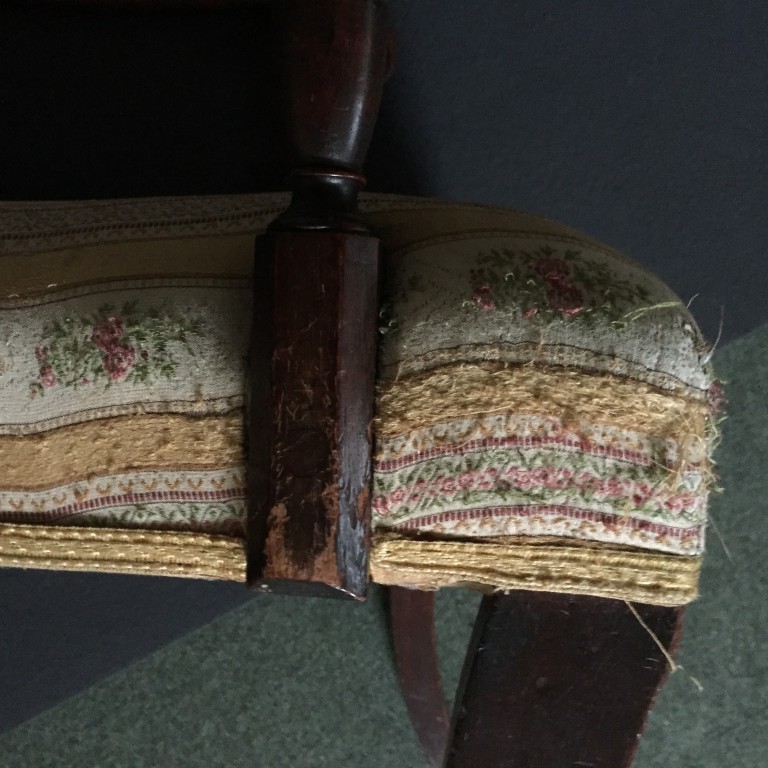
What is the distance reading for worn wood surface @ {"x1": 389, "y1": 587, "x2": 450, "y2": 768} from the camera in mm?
1098

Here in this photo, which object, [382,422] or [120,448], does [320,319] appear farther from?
[120,448]

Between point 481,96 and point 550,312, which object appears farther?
point 481,96

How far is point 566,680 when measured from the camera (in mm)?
538

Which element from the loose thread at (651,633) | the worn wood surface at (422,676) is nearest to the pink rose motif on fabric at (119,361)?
the loose thread at (651,633)

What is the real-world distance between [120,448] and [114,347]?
7 cm

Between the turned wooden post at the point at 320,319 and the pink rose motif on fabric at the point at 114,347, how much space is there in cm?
7

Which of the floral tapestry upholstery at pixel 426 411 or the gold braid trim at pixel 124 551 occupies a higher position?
the floral tapestry upholstery at pixel 426 411

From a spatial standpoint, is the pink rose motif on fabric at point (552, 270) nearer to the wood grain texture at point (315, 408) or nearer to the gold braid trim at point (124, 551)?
the wood grain texture at point (315, 408)

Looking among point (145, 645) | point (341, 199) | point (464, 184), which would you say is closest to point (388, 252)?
point (341, 199)

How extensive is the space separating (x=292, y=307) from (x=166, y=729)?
0.92m

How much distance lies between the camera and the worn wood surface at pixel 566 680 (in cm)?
54

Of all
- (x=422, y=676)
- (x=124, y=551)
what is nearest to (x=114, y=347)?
(x=124, y=551)

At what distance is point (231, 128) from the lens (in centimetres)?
79

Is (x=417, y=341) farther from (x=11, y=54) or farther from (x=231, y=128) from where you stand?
(x=11, y=54)
